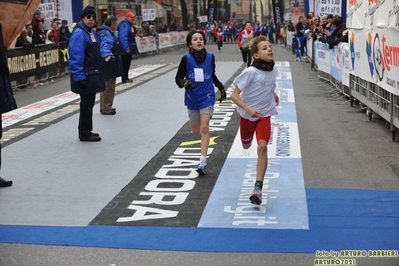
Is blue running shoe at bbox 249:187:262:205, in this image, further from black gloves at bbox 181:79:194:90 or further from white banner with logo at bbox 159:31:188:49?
white banner with logo at bbox 159:31:188:49

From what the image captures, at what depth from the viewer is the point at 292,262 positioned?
5473mm

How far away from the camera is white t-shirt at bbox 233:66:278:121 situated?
7.28 metres

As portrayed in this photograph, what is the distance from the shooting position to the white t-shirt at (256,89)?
7277mm

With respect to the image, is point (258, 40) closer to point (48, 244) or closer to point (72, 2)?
point (48, 244)

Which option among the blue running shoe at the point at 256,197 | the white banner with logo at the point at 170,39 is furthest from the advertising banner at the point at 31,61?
the white banner with logo at the point at 170,39

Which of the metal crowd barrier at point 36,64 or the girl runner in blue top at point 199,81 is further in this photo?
the metal crowd barrier at point 36,64

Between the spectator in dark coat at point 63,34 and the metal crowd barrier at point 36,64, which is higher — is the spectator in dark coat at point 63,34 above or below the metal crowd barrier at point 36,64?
above

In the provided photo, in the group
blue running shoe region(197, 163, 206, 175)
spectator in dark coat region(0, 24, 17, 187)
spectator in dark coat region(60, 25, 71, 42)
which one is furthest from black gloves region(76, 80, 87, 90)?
spectator in dark coat region(60, 25, 71, 42)

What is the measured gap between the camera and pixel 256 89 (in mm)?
7320

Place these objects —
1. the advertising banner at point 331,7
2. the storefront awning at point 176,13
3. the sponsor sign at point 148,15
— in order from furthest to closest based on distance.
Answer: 1. the storefront awning at point 176,13
2. the sponsor sign at point 148,15
3. the advertising banner at point 331,7

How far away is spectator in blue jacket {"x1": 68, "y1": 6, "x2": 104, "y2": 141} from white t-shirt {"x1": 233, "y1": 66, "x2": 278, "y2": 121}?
403cm

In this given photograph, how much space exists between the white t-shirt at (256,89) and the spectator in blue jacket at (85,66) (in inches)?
159

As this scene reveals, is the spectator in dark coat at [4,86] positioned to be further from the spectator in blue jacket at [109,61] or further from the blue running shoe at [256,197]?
the spectator in blue jacket at [109,61]

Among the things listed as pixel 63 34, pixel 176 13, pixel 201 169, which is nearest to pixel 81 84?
pixel 201 169
